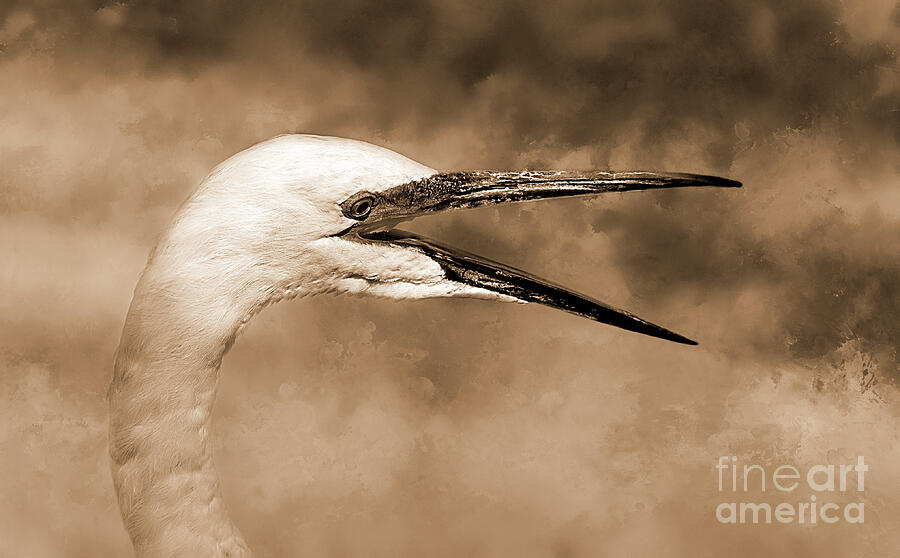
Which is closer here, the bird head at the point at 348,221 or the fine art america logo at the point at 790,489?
the bird head at the point at 348,221

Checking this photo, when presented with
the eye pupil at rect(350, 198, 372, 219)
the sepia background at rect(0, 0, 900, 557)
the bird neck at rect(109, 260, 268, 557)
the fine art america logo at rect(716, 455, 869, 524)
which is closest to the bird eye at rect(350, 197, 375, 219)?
the eye pupil at rect(350, 198, 372, 219)

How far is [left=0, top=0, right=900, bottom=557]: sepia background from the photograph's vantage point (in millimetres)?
1450

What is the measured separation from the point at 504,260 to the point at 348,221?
730 millimetres

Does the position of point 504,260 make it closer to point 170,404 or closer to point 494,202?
point 494,202

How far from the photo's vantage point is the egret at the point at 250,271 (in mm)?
800

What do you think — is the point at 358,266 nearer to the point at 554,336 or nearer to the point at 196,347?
the point at 196,347

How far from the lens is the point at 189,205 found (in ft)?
2.66

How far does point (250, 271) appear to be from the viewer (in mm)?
811

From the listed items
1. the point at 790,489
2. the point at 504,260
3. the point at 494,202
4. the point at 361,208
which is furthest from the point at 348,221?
the point at 790,489

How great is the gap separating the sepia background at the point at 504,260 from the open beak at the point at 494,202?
60 cm

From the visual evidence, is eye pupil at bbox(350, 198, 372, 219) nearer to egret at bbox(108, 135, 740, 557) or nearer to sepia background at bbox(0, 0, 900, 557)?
egret at bbox(108, 135, 740, 557)

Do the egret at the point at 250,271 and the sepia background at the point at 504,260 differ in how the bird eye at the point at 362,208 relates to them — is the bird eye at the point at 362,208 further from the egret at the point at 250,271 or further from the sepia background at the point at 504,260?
the sepia background at the point at 504,260

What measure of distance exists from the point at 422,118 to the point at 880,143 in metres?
0.81

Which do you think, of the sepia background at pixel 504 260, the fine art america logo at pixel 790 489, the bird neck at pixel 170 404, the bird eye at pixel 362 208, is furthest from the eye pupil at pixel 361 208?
the fine art america logo at pixel 790 489
